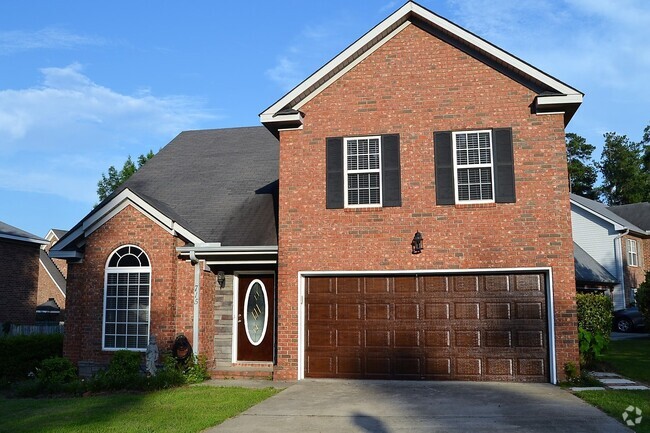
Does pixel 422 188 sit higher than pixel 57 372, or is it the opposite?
pixel 422 188

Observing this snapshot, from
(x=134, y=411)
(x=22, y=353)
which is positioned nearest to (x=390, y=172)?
(x=134, y=411)

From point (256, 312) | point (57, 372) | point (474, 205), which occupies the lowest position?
point (57, 372)

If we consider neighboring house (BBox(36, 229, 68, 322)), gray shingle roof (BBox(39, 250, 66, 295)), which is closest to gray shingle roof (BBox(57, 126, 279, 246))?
neighboring house (BBox(36, 229, 68, 322))

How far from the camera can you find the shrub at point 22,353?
1517 centimetres

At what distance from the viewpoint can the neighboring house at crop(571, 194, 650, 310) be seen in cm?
3297

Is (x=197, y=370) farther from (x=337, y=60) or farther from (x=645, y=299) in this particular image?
(x=645, y=299)

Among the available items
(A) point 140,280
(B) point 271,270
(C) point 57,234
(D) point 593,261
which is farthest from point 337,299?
(C) point 57,234

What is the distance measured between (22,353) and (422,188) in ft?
34.9

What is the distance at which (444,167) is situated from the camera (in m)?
13.2

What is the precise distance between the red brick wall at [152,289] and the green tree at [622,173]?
58.9 meters

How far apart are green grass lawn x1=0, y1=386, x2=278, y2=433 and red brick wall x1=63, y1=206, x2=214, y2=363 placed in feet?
6.46

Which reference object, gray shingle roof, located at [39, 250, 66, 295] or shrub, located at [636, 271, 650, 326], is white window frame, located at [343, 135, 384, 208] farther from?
gray shingle roof, located at [39, 250, 66, 295]

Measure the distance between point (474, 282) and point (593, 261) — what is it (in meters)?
22.8

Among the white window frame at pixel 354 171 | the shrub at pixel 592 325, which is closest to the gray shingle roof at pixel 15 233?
the white window frame at pixel 354 171
